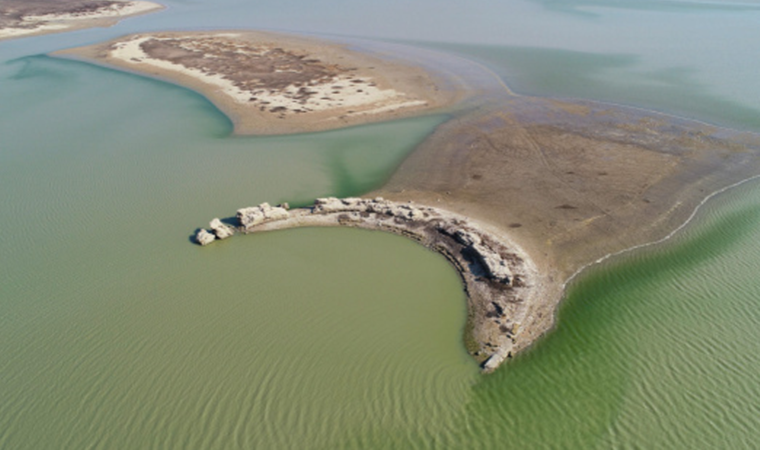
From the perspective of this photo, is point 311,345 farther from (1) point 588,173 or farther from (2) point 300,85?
(2) point 300,85

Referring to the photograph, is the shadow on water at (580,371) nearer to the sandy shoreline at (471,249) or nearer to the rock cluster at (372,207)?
the sandy shoreline at (471,249)

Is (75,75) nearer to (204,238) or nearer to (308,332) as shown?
(204,238)

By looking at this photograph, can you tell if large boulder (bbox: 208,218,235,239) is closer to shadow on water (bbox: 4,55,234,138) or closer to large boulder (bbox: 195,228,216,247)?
large boulder (bbox: 195,228,216,247)

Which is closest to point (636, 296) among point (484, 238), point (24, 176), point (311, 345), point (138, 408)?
point (484, 238)

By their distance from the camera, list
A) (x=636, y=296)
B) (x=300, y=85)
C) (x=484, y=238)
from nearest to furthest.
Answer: (x=636, y=296) < (x=484, y=238) < (x=300, y=85)

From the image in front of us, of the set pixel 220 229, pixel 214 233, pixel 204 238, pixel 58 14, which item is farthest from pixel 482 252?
pixel 58 14
